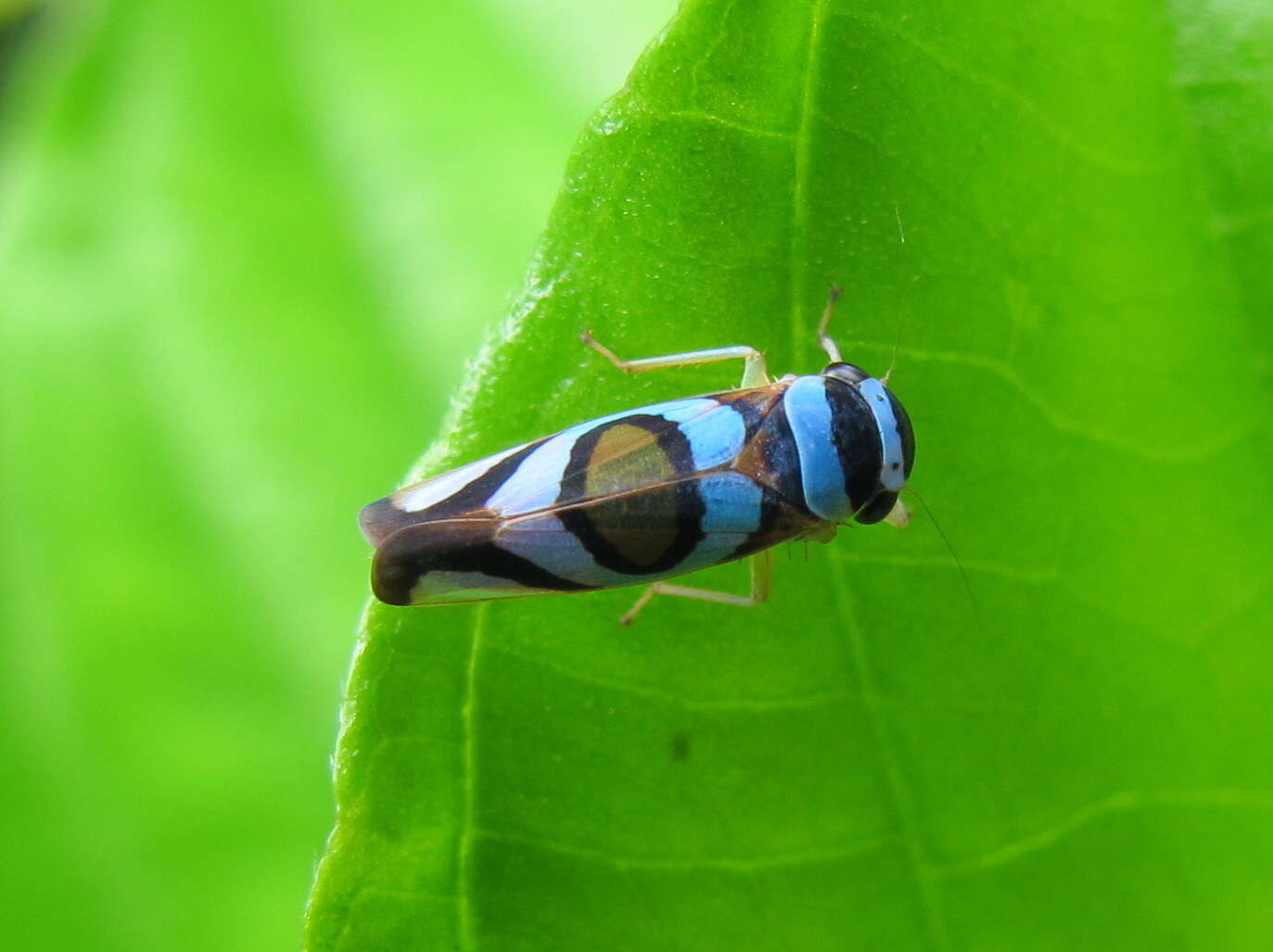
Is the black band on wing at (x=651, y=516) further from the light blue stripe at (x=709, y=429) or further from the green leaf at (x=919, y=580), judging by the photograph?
the green leaf at (x=919, y=580)

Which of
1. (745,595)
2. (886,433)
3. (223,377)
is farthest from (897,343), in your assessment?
(223,377)

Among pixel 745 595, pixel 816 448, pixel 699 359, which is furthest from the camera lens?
pixel 816 448

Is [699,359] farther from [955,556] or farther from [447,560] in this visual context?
[447,560]

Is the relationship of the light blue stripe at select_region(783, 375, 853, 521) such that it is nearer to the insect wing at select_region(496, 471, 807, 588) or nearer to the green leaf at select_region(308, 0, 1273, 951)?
the insect wing at select_region(496, 471, 807, 588)

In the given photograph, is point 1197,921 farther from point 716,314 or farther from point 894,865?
point 716,314

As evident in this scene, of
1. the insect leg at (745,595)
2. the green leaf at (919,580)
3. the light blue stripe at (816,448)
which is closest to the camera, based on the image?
the green leaf at (919,580)

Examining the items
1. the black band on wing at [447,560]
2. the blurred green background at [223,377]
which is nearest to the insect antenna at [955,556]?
the black band on wing at [447,560]
